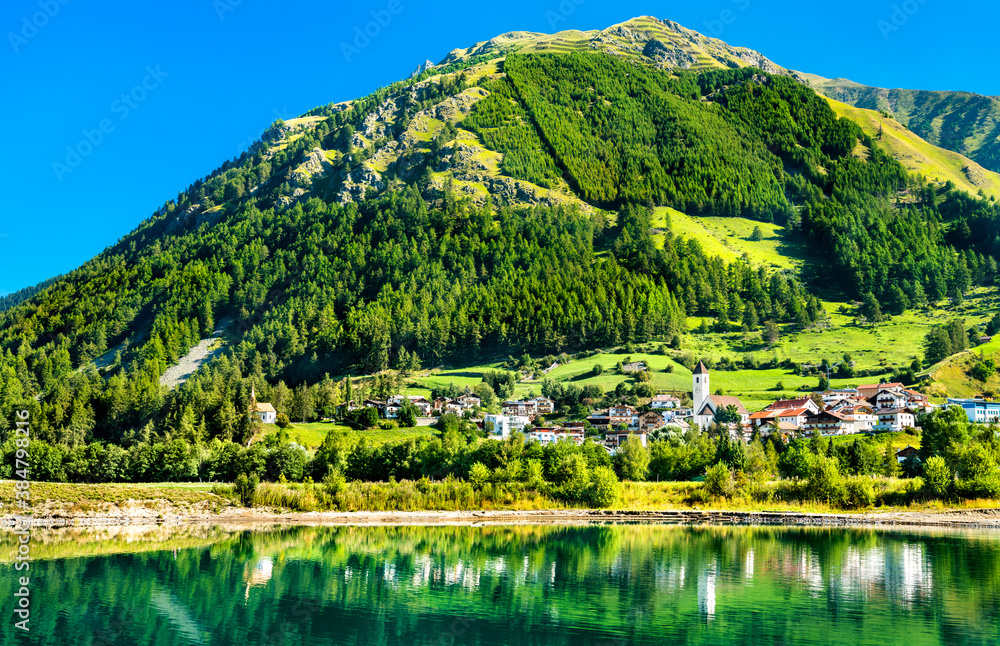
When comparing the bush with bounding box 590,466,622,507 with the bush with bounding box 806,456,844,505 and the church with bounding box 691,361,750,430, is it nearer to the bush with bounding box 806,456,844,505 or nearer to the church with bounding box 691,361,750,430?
the bush with bounding box 806,456,844,505

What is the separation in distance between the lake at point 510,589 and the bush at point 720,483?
20316mm

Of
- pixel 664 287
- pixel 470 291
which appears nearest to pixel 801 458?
pixel 664 287

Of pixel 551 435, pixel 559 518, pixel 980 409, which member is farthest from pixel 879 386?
pixel 559 518

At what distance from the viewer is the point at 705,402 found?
12975 cm

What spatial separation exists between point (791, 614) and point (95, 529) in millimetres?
61434

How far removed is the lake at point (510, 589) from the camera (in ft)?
114

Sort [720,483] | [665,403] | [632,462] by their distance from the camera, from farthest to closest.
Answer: [665,403] < [632,462] < [720,483]

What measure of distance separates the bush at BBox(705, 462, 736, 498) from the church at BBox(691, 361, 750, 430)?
106ft

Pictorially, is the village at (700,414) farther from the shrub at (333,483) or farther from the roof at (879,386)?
the shrub at (333,483)

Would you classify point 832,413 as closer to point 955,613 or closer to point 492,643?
point 955,613

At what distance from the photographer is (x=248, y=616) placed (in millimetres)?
38438

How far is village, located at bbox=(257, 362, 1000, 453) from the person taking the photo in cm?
11506

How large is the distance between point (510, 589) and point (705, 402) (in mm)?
91125

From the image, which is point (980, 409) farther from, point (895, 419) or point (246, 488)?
point (246, 488)
